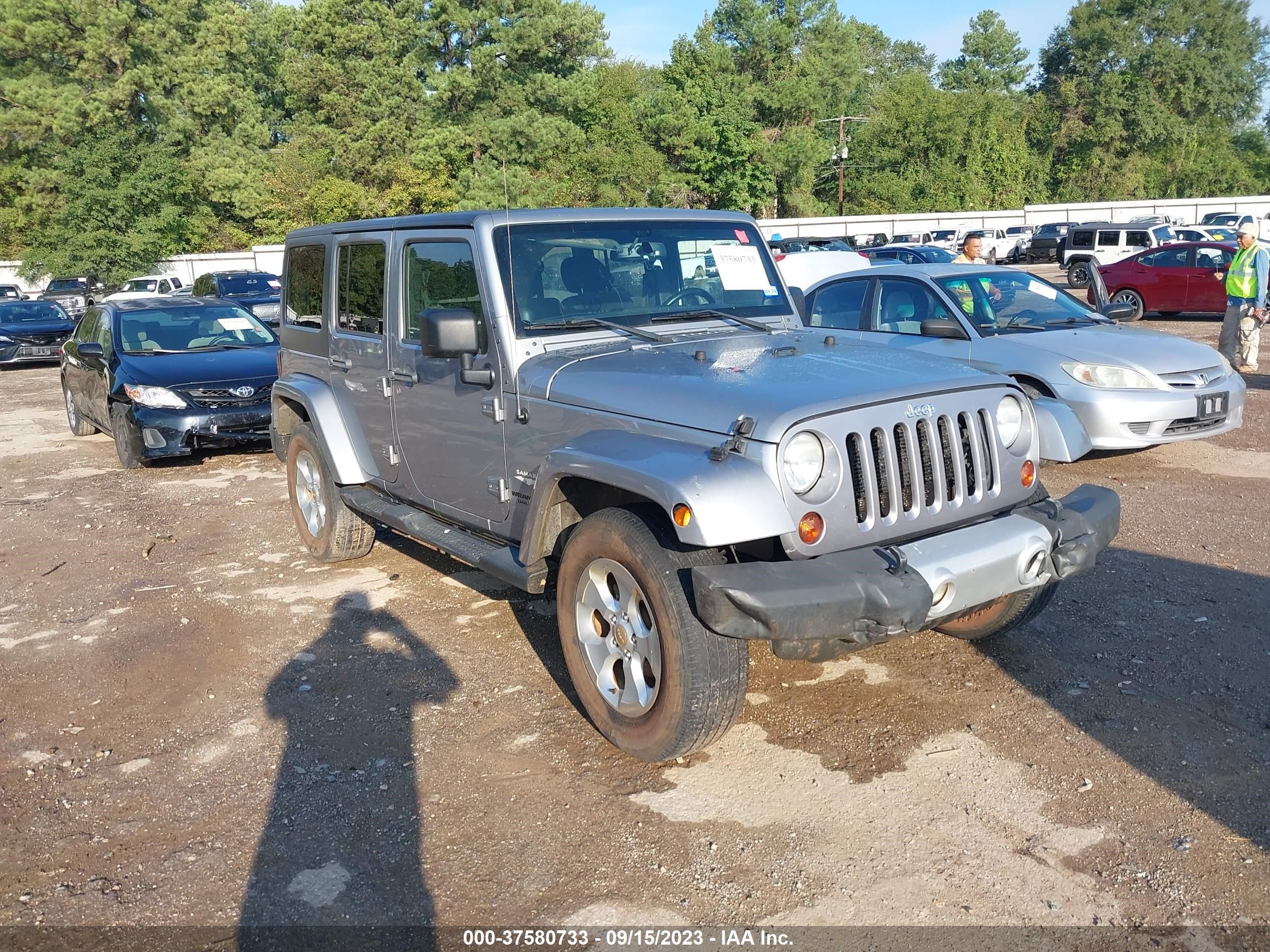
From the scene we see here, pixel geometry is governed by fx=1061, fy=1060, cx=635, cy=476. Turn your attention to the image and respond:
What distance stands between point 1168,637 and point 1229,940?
2.31 meters

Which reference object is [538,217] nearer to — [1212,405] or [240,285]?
[1212,405]

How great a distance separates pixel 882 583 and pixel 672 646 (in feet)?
2.40

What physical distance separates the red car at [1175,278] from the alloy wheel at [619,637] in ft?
58.9

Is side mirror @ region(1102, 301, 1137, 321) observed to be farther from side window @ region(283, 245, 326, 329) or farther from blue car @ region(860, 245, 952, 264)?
blue car @ region(860, 245, 952, 264)

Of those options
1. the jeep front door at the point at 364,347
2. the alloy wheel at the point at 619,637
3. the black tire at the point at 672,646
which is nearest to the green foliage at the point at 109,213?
the jeep front door at the point at 364,347

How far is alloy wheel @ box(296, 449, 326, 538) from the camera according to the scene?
6.59 m

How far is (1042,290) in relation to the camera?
940 cm

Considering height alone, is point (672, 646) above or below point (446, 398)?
below

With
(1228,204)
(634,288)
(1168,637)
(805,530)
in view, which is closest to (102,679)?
(634,288)

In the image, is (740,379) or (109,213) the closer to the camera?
(740,379)

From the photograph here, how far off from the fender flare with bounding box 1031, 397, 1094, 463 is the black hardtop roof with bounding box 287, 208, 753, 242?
3.34m

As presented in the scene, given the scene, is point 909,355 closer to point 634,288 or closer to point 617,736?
point 634,288

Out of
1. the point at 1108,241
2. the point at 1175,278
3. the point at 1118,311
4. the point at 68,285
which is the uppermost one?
the point at 68,285

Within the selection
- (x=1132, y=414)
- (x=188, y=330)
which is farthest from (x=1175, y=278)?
(x=188, y=330)
